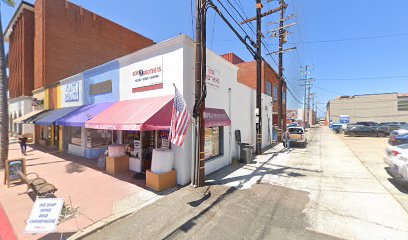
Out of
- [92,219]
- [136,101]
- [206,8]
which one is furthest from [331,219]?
[136,101]

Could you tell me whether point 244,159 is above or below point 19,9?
below

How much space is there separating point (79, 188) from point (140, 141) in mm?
2934

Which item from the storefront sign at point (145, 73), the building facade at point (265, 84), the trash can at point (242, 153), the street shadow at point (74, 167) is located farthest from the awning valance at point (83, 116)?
the building facade at point (265, 84)

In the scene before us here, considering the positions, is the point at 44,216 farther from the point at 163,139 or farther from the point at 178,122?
the point at 163,139

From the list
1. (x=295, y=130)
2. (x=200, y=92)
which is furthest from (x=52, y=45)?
(x=295, y=130)

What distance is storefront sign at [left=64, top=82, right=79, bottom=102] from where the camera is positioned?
527 inches

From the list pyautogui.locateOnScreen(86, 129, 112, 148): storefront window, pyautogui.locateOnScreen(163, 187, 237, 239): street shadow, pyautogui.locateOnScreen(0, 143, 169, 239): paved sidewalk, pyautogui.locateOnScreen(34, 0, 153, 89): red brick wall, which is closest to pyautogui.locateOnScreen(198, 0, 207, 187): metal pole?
pyautogui.locateOnScreen(163, 187, 237, 239): street shadow

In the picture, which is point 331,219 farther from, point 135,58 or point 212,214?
point 135,58

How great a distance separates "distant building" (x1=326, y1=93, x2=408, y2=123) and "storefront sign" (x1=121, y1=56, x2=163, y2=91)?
222ft

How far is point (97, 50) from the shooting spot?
24438mm

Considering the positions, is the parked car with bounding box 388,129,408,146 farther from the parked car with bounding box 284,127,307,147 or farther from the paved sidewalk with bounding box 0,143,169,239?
the paved sidewalk with bounding box 0,143,169,239

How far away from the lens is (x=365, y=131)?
26266 millimetres

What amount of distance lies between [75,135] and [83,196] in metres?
9.26

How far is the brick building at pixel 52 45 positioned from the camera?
787 inches
